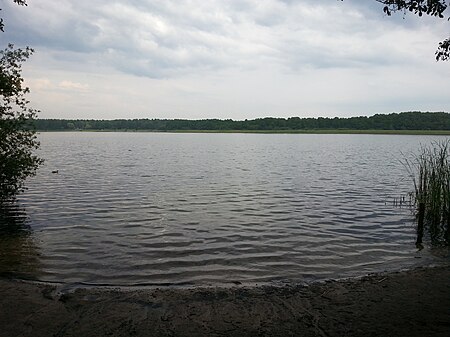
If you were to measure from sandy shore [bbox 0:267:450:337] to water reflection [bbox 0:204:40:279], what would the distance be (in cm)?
106

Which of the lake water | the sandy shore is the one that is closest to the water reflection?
the lake water

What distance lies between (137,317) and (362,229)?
10893 millimetres

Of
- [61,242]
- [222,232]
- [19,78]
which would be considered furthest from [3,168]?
[222,232]

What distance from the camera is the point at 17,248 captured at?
39.0 ft

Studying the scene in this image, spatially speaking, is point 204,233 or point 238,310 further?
point 204,233

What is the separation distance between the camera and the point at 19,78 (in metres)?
16.1

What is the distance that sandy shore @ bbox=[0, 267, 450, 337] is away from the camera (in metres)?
6.55

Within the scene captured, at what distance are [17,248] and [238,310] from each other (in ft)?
27.3

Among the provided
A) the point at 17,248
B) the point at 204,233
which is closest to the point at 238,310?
the point at 204,233

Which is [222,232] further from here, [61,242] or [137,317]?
[137,317]

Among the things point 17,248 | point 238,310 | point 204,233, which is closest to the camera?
point 238,310

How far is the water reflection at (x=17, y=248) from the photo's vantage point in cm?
1002

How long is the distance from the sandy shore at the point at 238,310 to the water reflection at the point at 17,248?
106 cm

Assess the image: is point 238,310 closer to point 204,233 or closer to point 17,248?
point 204,233
